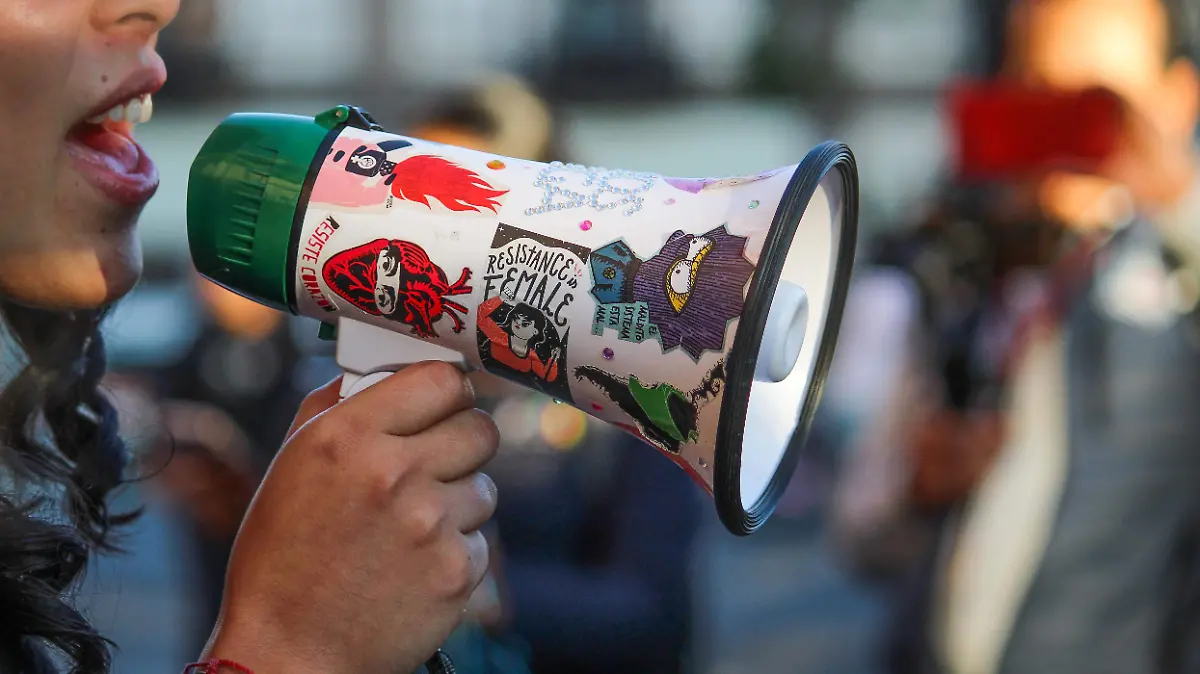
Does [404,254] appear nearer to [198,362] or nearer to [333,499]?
[333,499]

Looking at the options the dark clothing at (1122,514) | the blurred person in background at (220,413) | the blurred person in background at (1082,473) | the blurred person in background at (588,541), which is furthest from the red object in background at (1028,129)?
the blurred person in background at (220,413)

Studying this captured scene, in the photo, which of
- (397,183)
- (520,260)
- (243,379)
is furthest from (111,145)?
(243,379)

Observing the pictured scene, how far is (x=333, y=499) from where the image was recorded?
36.1 inches

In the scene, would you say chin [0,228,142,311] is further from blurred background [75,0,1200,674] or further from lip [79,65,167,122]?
blurred background [75,0,1200,674]

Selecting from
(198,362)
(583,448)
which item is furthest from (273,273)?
(198,362)

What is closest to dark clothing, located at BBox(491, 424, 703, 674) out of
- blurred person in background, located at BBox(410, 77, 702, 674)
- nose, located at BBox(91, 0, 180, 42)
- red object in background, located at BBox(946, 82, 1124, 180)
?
blurred person in background, located at BBox(410, 77, 702, 674)

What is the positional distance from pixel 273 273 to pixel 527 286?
251 mm

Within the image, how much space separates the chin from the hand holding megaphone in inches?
9.6

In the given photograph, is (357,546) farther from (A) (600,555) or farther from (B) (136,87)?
(A) (600,555)

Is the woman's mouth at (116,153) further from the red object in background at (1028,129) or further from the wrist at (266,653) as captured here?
the red object in background at (1028,129)

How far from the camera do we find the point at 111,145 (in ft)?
3.32

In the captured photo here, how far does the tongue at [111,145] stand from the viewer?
99 centimetres

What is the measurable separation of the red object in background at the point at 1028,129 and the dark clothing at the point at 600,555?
1.87 meters

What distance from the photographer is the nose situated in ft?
3.04
